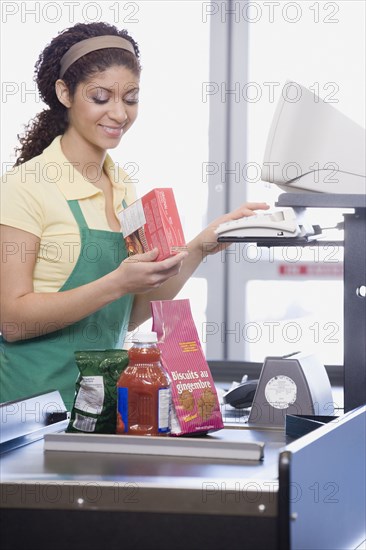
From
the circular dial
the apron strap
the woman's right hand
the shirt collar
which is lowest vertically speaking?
the circular dial

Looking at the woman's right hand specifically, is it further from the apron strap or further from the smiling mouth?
the smiling mouth

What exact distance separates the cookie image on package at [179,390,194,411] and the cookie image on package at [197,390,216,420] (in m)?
0.02

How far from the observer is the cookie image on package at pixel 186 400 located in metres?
1.48

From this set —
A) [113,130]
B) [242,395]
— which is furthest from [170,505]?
[113,130]

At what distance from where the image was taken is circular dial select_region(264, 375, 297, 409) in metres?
1.75

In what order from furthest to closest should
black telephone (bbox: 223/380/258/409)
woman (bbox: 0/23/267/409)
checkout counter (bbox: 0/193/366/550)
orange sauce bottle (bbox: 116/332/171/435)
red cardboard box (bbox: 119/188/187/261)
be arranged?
1. black telephone (bbox: 223/380/258/409)
2. woman (bbox: 0/23/267/409)
3. red cardboard box (bbox: 119/188/187/261)
4. orange sauce bottle (bbox: 116/332/171/435)
5. checkout counter (bbox: 0/193/366/550)

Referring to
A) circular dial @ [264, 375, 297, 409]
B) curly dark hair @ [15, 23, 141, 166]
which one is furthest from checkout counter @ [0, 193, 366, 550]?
curly dark hair @ [15, 23, 141, 166]

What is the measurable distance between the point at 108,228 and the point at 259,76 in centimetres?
234

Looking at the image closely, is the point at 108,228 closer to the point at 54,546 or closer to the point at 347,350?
the point at 347,350

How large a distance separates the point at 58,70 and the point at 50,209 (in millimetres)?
359

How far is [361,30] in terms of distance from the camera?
4.12 meters

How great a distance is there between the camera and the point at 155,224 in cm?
165

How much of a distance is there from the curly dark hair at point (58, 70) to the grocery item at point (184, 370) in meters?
0.71

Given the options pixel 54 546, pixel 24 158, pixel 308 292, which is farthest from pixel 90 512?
pixel 308 292
